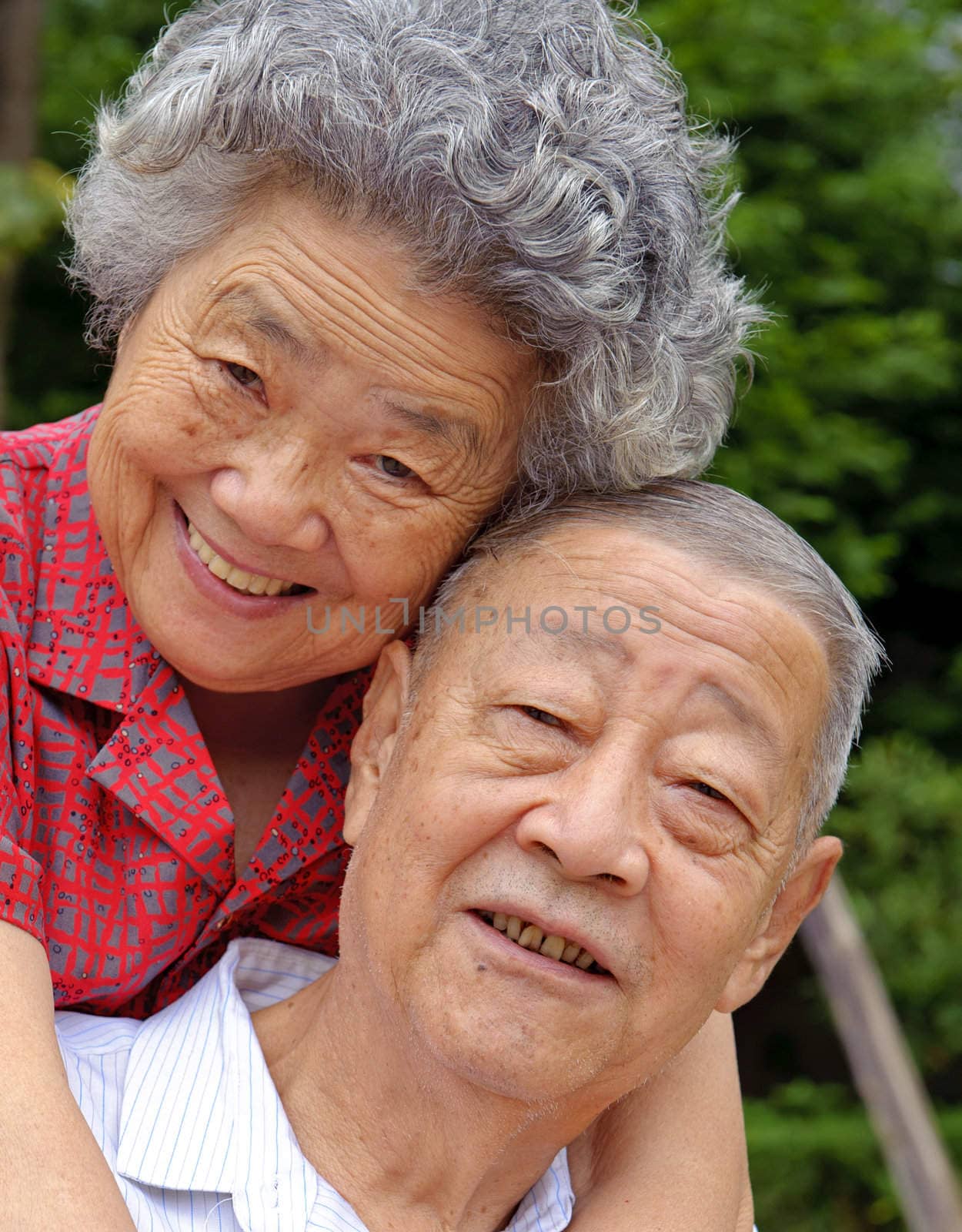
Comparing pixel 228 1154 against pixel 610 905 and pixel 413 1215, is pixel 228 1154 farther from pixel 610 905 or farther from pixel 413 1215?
pixel 610 905

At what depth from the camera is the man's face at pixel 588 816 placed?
200cm

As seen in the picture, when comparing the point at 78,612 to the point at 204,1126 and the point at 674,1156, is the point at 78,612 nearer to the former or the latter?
the point at 204,1126

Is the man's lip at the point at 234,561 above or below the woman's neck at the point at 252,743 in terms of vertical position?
above

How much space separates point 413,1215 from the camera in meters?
2.18

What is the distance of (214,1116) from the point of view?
2.15m

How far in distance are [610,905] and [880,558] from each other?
17.6ft

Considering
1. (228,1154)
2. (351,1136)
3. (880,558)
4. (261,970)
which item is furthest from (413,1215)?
(880,558)

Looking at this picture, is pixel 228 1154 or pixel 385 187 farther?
pixel 228 1154

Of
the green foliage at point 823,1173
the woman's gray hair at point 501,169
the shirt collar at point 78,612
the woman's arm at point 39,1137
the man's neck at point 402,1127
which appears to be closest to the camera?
the woman's arm at point 39,1137

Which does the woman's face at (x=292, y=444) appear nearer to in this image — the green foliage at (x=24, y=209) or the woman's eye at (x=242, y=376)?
the woman's eye at (x=242, y=376)

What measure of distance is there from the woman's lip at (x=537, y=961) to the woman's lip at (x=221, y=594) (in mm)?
554

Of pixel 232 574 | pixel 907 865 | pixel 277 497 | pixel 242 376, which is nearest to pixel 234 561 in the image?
pixel 232 574

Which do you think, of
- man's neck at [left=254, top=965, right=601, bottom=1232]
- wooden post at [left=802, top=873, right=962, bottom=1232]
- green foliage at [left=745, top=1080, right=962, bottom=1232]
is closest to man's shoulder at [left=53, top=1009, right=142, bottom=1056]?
man's neck at [left=254, top=965, right=601, bottom=1232]

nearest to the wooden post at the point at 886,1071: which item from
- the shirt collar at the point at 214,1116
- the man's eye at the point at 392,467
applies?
the shirt collar at the point at 214,1116
